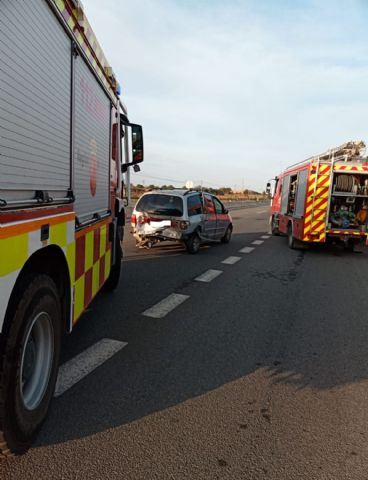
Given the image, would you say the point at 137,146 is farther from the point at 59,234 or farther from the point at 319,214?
the point at 319,214

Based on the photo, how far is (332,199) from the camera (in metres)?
11.6

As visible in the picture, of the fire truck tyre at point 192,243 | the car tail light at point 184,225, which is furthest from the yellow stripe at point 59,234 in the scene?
the fire truck tyre at point 192,243

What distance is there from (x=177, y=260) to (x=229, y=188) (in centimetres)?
11039

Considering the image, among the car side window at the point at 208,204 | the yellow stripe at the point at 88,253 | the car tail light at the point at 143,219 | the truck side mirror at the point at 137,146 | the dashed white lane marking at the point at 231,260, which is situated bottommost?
the dashed white lane marking at the point at 231,260

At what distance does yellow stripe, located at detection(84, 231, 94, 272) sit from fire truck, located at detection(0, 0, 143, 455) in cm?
1

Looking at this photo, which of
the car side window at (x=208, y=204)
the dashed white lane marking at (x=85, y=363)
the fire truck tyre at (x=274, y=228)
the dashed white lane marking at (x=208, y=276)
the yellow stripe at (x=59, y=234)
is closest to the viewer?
the yellow stripe at (x=59, y=234)

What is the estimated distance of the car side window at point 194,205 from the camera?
32.9 feet

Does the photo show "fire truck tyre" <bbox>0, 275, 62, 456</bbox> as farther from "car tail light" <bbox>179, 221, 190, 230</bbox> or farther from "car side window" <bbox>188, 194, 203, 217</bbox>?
"car side window" <bbox>188, 194, 203, 217</bbox>

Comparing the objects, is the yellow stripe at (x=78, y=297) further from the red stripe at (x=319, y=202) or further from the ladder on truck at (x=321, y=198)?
the red stripe at (x=319, y=202)

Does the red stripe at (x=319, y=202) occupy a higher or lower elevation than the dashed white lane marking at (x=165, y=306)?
higher

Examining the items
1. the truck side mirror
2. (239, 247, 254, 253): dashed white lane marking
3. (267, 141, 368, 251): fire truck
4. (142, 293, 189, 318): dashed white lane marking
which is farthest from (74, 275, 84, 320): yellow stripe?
(267, 141, 368, 251): fire truck

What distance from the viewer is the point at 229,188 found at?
11744 centimetres

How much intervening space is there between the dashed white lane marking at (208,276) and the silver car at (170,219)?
2.11 meters

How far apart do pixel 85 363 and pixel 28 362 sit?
1083mm
